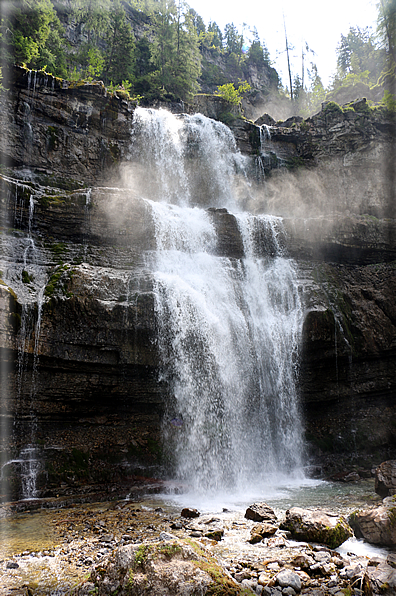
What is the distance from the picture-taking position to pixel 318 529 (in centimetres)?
606

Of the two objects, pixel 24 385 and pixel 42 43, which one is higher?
pixel 42 43

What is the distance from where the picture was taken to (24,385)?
1029cm

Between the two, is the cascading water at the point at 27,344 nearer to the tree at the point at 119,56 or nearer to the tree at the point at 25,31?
the tree at the point at 25,31

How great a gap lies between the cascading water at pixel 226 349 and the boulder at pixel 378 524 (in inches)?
197

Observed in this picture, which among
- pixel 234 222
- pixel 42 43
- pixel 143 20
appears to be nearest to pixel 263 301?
pixel 234 222

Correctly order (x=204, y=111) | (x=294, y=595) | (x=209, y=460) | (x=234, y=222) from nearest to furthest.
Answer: (x=294, y=595)
(x=209, y=460)
(x=234, y=222)
(x=204, y=111)

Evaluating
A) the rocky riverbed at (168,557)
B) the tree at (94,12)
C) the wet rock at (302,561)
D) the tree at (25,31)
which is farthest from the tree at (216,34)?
the wet rock at (302,561)

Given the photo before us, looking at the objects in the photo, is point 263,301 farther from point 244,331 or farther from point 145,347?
point 145,347

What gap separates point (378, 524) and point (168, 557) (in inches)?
155

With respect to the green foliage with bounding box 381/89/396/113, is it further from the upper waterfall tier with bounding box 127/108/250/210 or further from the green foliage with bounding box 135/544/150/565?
the green foliage with bounding box 135/544/150/565

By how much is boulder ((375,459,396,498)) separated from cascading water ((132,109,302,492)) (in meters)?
3.62

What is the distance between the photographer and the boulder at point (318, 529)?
5.94 m

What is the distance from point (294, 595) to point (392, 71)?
27.6 meters

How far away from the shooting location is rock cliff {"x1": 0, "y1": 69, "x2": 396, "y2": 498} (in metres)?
10.6
